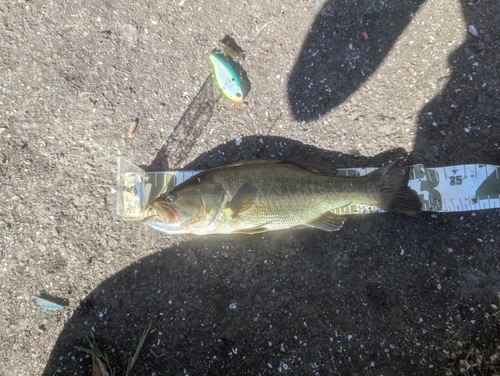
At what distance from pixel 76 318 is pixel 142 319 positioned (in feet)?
2.24

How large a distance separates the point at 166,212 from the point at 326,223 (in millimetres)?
1471

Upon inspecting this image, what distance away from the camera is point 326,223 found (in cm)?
287

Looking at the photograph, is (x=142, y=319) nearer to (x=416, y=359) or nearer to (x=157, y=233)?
(x=157, y=233)

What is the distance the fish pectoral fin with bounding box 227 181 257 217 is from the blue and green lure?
1028 millimetres

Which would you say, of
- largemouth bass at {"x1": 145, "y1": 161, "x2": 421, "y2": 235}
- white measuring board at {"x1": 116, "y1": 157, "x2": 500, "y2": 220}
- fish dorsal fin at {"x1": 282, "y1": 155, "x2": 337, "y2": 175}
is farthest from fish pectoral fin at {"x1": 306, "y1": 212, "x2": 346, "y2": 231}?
fish dorsal fin at {"x1": 282, "y1": 155, "x2": 337, "y2": 175}

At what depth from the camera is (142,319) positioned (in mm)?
3014

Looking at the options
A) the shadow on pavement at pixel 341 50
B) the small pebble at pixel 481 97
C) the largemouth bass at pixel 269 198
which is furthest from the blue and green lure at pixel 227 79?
the small pebble at pixel 481 97

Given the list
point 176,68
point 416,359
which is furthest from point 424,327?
point 176,68

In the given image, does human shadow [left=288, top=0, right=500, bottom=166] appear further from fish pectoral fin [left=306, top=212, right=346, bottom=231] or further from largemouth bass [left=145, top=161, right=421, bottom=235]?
fish pectoral fin [left=306, top=212, right=346, bottom=231]

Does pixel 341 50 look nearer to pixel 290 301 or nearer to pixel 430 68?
pixel 430 68

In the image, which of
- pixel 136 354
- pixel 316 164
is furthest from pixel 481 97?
pixel 136 354

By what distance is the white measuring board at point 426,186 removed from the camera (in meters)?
3.07

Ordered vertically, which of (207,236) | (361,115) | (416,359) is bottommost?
(416,359)

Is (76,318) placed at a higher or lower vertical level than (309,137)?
lower
